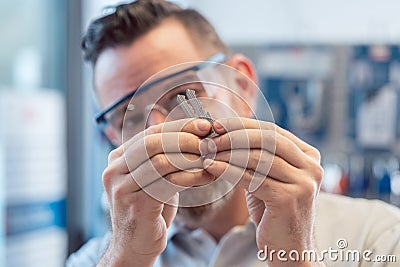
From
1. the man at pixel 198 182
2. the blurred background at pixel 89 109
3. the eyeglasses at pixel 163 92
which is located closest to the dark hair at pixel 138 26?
the man at pixel 198 182

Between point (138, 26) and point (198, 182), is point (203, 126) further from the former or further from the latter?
point (138, 26)

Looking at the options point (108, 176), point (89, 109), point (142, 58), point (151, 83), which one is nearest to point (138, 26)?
point (142, 58)

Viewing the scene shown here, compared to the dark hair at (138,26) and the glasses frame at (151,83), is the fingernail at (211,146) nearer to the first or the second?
the glasses frame at (151,83)

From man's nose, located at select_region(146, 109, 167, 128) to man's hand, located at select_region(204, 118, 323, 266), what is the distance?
9 cm

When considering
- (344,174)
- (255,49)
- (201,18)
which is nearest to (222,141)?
(201,18)

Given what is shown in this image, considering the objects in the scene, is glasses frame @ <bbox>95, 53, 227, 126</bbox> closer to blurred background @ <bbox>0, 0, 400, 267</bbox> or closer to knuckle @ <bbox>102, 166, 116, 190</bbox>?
knuckle @ <bbox>102, 166, 116, 190</bbox>

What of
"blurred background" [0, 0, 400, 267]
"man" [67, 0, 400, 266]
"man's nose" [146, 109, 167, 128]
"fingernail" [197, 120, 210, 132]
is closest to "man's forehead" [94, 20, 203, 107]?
"man" [67, 0, 400, 266]

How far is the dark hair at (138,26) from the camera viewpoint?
734 mm

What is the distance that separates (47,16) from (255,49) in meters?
0.91

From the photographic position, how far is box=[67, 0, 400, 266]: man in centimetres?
45

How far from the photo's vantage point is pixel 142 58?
0.69 m

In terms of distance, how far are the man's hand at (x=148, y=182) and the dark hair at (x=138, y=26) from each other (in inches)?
11.1

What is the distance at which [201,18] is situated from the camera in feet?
2.73

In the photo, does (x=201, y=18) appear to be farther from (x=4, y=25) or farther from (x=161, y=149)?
(x=4, y=25)
